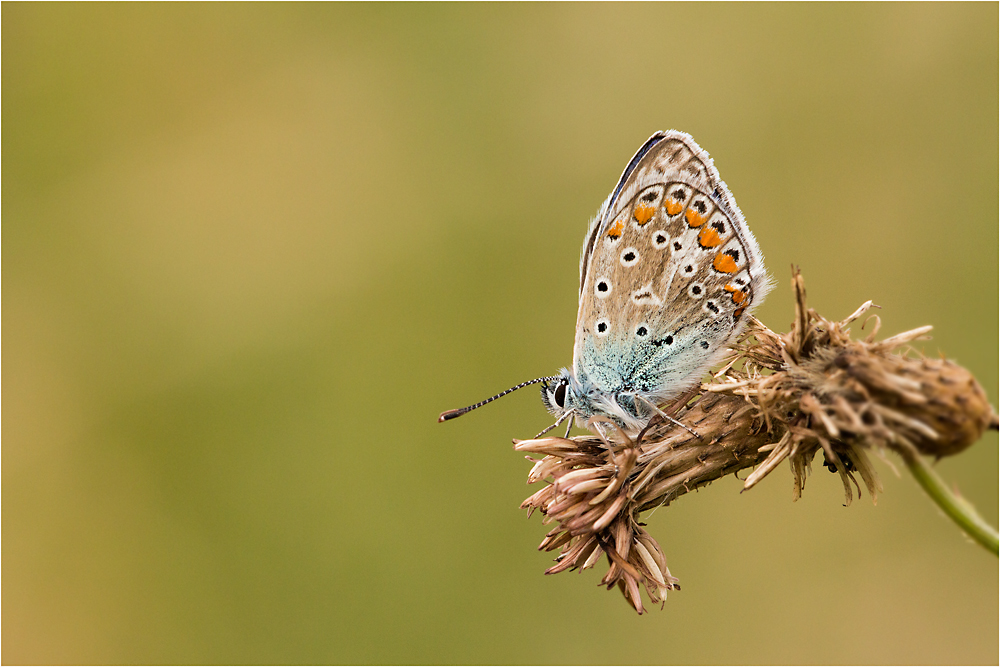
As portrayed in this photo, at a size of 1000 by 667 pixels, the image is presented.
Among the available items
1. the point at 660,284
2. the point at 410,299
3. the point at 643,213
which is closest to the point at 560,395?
the point at 660,284

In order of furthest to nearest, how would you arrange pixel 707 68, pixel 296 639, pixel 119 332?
pixel 707 68, pixel 119 332, pixel 296 639

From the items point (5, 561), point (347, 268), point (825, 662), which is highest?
point (347, 268)

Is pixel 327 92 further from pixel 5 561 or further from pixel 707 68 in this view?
pixel 5 561

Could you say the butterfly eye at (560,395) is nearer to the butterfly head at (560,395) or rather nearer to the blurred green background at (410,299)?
the butterfly head at (560,395)

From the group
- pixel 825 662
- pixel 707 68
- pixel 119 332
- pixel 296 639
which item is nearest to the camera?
pixel 825 662

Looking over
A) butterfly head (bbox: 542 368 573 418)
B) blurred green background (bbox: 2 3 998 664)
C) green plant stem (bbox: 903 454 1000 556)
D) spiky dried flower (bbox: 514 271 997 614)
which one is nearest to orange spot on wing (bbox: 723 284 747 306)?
spiky dried flower (bbox: 514 271 997 614)

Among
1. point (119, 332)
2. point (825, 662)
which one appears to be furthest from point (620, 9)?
point (825, 662)
